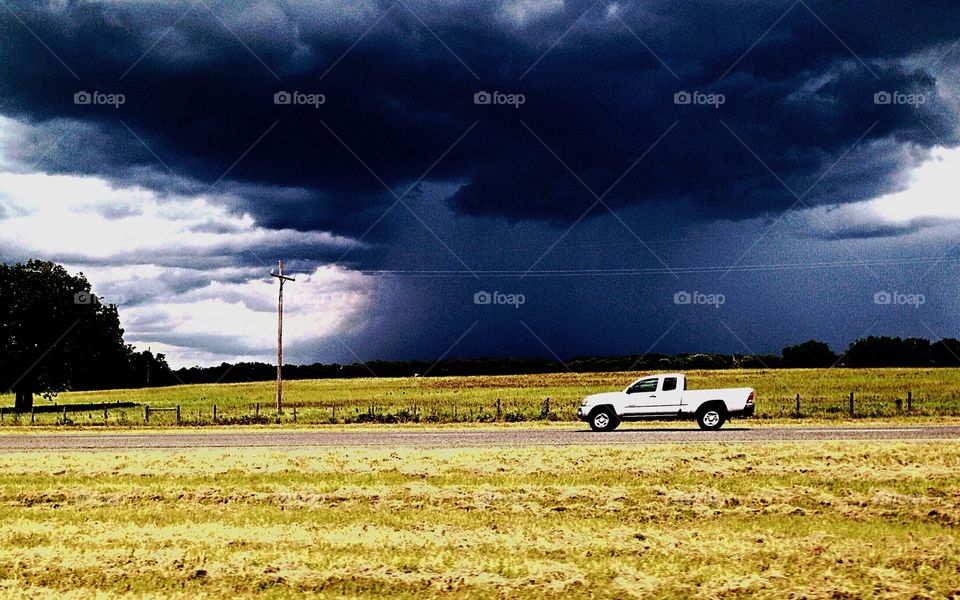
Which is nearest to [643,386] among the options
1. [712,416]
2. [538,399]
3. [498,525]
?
[712,416]

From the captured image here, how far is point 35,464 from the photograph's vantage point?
68.4 feet

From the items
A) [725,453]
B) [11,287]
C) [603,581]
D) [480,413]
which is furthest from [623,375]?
[603,581]

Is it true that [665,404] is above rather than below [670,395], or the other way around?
below

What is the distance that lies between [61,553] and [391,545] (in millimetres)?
4442

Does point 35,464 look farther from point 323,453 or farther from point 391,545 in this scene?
point 391,545

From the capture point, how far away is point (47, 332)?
65.1 m

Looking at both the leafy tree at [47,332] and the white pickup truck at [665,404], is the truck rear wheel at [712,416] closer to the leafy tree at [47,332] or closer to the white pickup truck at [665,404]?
the white pickup truck at [665,404]

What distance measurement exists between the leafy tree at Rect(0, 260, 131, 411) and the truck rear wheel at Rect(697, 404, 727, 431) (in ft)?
173

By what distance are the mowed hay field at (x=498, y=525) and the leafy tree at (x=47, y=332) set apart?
4839 cm

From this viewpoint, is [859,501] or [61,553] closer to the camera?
[61,553]

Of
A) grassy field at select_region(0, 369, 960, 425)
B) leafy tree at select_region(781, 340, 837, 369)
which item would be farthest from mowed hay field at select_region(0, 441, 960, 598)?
leafy tree at select_region(781, 340, 837, 369)

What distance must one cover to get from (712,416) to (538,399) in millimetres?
30241

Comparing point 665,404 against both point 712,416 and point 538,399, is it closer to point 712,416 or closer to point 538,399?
point 712,416

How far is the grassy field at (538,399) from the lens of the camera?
43.1m
